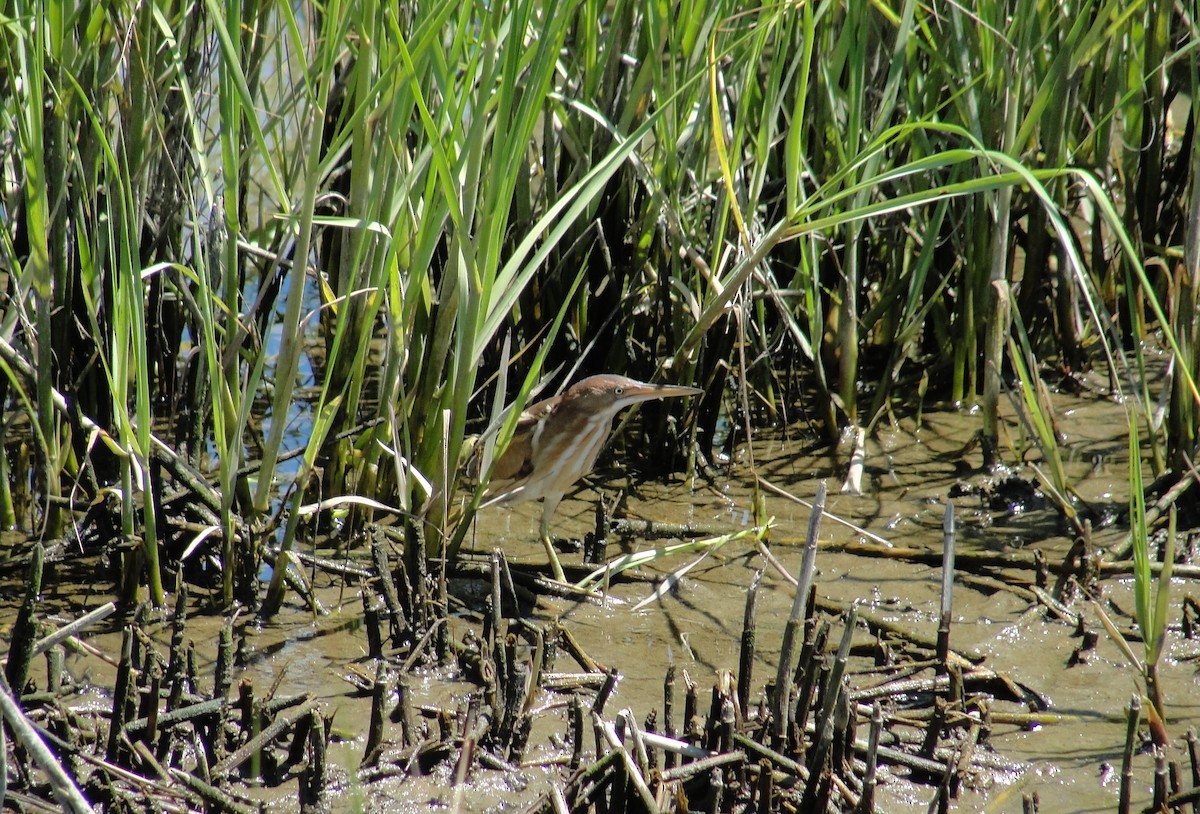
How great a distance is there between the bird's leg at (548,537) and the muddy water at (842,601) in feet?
0.33

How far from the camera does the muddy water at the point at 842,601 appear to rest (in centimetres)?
284

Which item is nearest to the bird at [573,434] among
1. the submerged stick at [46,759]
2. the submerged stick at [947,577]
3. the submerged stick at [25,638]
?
the submerged stick at [947,577]

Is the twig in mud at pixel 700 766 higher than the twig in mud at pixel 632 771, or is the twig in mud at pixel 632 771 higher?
the twig in mud at pixel 632 771

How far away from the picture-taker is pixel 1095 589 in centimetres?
359

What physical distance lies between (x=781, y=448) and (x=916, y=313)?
0.72m

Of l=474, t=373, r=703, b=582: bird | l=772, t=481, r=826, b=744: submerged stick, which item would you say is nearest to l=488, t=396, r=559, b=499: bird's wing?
l=474, t=373, r=703, b=582: bird

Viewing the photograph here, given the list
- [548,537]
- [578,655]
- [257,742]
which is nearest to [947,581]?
[578,655]

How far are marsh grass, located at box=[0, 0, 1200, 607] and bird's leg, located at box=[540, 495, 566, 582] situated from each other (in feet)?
0.94

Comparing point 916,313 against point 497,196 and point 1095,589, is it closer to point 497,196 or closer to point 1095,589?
point 1095,589

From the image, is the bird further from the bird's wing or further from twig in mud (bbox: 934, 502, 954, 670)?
twig in mud (bbox: 934, 502, 954, 670)

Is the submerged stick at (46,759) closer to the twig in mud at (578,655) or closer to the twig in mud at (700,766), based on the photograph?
the twig in mud at (700,766)

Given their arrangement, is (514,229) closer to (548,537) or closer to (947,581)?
(548,537)

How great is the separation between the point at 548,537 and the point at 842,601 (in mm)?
888

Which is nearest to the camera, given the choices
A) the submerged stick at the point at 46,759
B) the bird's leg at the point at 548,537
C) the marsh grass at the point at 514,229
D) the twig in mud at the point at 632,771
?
the submerged stick at the point at 46,759
